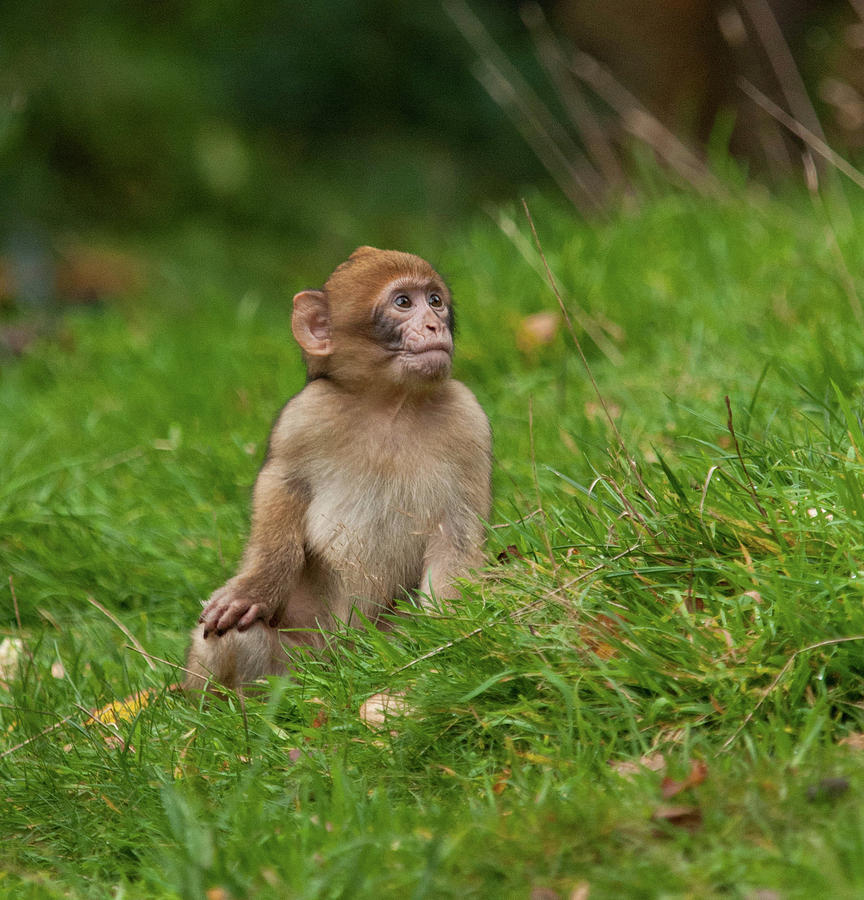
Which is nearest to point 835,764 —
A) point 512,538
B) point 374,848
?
point 374,848

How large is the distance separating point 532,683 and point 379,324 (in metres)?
1.23

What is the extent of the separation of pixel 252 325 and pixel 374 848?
5144 millimetres

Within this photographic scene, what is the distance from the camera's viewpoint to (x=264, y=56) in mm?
11977

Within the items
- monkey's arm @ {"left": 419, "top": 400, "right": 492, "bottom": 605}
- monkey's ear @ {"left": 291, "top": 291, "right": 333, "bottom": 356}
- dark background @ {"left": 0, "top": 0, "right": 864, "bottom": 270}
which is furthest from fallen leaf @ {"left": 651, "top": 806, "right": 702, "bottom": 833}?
dark background @ {"left": 0, "top": 0, "right": 864, "bottom": 270}

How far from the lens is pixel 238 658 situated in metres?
3.65

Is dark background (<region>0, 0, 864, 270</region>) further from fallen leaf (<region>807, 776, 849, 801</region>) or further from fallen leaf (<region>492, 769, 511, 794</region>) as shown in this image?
fallen leaf (<region>807, 776, 849, 801</region>)

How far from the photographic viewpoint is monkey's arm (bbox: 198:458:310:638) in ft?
12.0

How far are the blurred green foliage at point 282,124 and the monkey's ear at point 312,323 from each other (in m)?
6.77

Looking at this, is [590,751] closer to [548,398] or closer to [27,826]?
[27,826]

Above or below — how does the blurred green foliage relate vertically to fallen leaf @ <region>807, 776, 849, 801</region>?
above

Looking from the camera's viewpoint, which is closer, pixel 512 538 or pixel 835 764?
pixel 835 764

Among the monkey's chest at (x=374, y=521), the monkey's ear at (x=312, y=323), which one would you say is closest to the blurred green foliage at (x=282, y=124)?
the monkey's ear at (x=312, y=323)

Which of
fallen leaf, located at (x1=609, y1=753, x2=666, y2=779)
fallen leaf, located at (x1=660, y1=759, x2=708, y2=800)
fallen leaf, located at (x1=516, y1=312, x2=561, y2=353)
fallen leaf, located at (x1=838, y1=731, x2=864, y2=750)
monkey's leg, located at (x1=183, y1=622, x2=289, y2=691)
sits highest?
fallen leaf, located at (x1=516, y1=312, x2=561, y2=353)

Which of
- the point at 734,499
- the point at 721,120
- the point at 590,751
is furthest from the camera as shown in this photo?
the point at 721,120
